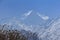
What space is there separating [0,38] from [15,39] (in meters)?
1.15

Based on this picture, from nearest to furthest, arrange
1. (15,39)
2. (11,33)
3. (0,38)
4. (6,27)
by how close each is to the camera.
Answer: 1. (0,38)
2. (15,39)
3. (11,33)
4. (6,27)

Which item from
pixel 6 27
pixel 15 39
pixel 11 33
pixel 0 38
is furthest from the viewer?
pixel 6 27

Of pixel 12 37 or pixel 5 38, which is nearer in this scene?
pixel 5 38

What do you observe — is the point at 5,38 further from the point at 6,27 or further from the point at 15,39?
the point at 6,27

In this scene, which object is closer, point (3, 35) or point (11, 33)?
point (3, 35)

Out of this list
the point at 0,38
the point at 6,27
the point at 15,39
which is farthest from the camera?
Result: the point at 6,27

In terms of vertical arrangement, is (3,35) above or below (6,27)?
below

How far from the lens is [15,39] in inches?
366

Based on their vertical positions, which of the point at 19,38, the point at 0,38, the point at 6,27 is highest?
the point at 6,27

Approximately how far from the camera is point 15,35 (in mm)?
9594

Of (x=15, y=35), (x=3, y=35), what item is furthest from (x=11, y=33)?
(x=3, y=35)

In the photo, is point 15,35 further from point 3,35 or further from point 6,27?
point 6,27

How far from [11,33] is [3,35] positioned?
1.43 metres

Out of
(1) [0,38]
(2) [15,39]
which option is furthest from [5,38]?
(2) [15,39]
